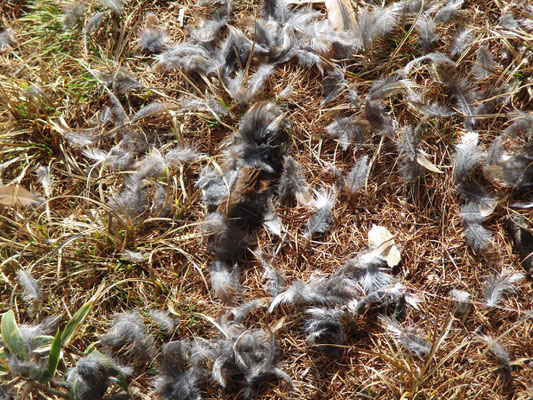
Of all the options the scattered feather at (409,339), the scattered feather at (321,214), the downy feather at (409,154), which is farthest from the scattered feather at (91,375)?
the downy feather at (409,154)

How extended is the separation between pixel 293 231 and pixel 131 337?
865 mm

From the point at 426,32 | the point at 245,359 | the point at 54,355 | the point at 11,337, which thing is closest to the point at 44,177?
the point at 11,337

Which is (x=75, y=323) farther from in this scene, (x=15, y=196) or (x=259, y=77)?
(x=259, y=77)

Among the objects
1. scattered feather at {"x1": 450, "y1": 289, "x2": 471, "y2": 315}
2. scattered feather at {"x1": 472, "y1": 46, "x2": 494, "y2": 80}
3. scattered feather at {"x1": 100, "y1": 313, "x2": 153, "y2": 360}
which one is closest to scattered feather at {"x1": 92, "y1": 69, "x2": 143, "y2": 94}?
scattered feather at {"x1": 100, "y1": 313, "x2": 153, "y2": 360}

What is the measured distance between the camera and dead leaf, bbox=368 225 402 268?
215 centimetres

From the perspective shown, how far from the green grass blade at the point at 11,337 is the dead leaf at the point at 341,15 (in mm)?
1988

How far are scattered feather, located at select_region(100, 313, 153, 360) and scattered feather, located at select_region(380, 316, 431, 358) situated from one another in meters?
1.05

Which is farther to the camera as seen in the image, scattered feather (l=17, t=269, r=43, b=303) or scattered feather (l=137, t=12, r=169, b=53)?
A: scattered feather (l=137, t=12, r=169, b=53)

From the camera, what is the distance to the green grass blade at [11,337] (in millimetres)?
→ 1943

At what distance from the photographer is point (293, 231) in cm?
226

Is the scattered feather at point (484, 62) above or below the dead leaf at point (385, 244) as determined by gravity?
above

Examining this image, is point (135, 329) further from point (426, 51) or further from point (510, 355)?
point (426, 51)

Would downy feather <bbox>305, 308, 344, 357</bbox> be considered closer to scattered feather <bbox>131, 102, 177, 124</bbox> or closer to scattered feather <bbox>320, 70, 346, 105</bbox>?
scattered feather <bbox>320, 70, 346, 105</bbox>

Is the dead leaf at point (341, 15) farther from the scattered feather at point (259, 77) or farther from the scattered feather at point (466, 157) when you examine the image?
the scattered feather at point (466, 157)
